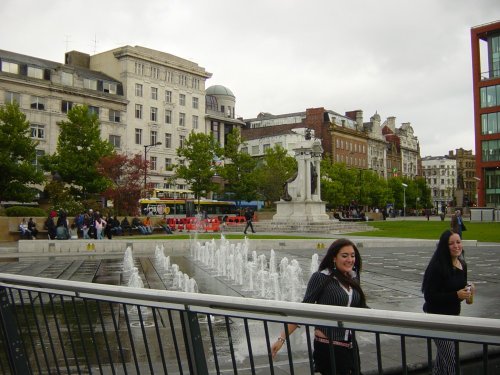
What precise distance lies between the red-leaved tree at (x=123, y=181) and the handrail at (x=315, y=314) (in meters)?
37.0

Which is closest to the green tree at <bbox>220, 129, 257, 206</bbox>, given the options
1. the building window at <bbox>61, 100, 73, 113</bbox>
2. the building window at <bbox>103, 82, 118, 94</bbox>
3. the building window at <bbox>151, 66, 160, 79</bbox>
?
the building window at <bbox>151, 66, 160, 79</bbox>

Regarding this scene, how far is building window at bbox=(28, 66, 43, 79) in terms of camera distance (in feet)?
186

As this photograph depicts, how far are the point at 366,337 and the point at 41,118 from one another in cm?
5642

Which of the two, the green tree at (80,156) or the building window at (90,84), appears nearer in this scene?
the green tree at (80,156)

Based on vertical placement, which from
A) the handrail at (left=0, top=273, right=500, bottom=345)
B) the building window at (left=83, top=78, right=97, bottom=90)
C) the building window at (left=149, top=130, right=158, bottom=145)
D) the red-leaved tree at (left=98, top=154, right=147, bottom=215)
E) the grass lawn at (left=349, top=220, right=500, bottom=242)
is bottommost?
the grass lawn at (left=349, top=220, right=500, bottom=242)

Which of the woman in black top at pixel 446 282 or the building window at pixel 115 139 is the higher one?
the building window at pixel 115 139

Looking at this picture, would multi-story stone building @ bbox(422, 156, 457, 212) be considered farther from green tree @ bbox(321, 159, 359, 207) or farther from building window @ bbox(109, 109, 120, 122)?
building window @ bbox(109, 109, 120, 122)

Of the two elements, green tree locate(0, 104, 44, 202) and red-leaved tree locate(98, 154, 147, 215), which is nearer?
red-leaved tree locate(98, 154, 147, 215)

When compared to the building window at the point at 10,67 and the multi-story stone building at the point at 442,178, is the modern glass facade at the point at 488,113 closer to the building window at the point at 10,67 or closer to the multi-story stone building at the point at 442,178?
the building window at the point at 10,67

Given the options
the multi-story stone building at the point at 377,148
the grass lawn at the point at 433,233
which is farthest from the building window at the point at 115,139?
the multi-story stone building at the point at 377,148

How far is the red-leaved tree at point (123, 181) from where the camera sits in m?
40.0

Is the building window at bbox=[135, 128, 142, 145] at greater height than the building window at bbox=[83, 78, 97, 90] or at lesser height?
lesser

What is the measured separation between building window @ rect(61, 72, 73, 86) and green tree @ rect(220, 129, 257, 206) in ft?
66.3

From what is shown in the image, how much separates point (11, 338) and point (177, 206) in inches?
2134
